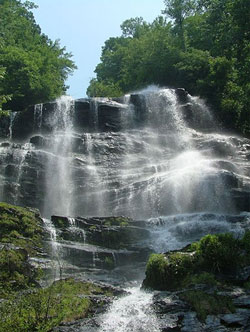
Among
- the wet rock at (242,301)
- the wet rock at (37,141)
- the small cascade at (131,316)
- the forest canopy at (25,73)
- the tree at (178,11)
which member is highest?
the tree at (178,11)

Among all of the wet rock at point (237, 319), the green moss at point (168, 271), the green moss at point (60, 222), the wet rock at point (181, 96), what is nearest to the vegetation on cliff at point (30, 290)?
the green moss at point (60, 222)

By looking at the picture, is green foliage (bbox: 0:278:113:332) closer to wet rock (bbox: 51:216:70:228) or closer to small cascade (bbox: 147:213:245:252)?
wet rock (bbox: 51:216:70:228)

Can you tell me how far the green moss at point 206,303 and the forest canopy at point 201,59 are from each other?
17284mm

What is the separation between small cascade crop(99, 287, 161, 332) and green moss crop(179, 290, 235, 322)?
1.06 m

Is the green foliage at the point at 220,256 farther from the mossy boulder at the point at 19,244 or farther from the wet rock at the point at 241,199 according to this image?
the wet rock at the point at 241,199

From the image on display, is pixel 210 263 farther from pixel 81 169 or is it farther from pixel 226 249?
pixel 81 169

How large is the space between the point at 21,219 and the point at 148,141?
571 inches

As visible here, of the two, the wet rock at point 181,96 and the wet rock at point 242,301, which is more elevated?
the wet rock at point 181,96

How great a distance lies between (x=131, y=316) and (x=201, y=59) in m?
32.6

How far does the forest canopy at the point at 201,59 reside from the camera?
2584 centimetres

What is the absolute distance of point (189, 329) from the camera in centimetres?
966

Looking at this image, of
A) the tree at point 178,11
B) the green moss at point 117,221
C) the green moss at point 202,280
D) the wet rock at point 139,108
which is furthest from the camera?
the tree at point 178,11

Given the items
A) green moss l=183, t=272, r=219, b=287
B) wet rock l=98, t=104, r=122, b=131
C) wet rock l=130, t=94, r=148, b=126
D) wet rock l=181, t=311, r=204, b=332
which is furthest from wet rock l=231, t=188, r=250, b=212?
wet rock l=130, t=94, r=148, b=126

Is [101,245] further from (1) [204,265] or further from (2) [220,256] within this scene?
(2) [220,256]
